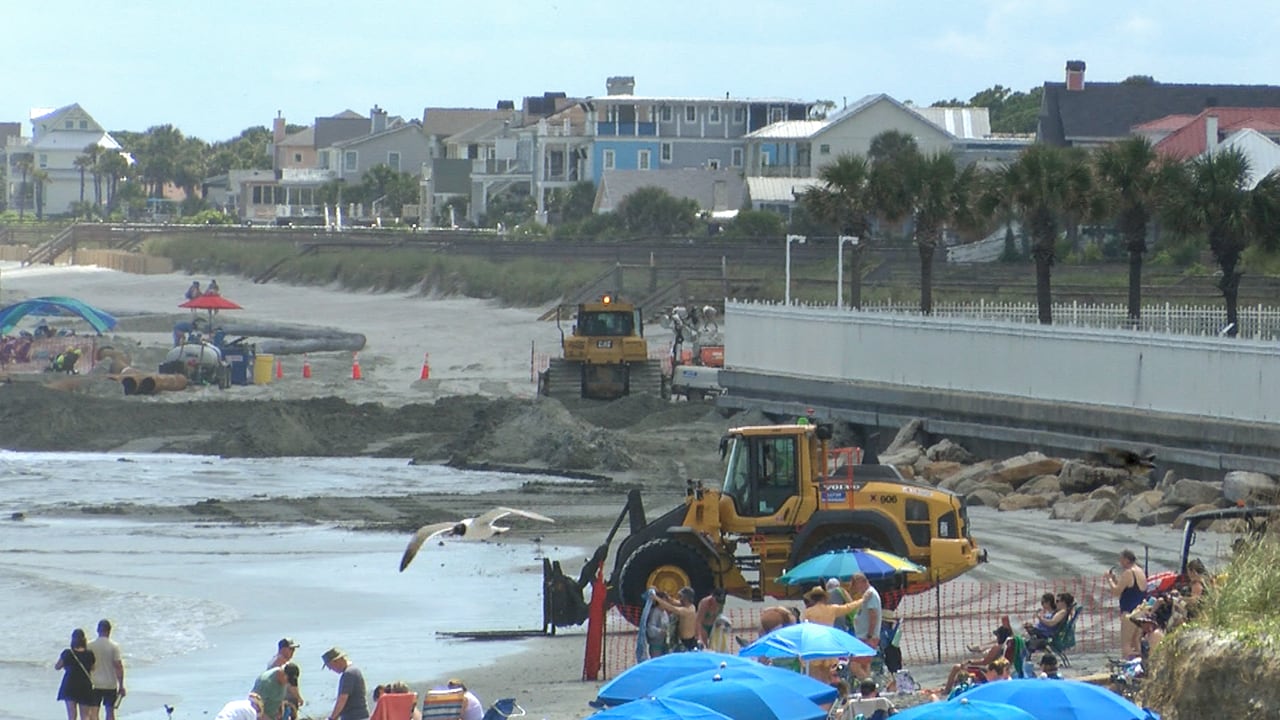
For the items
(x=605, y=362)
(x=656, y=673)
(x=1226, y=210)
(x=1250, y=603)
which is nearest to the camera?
(x=1250, y=603)

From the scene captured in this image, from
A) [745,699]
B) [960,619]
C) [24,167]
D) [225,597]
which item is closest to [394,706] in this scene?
[745,699]

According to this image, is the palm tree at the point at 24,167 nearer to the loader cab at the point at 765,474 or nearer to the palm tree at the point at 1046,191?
the palm tree at the point at 1046,191

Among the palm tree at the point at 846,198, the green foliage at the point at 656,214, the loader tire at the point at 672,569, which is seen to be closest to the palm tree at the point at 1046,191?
the palm tree at the point at 846,198

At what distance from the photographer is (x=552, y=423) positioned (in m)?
36.4

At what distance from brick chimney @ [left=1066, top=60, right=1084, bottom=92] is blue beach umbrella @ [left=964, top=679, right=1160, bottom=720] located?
243ft

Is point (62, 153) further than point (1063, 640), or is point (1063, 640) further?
point (62, 153)

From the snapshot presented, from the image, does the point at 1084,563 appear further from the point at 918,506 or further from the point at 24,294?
the point at 24,294

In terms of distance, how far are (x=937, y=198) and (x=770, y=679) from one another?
31.0 metres

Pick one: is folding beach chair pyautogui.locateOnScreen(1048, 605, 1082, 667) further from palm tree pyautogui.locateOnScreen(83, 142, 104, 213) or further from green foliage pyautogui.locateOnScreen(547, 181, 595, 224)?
palm tree pyautogui.locateOnScreen(83, 142, 104, 213)

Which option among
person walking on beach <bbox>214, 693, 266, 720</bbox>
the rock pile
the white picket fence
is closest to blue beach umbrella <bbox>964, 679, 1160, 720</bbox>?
person walking on beach <bbox>214, 693, 266, 720</bbox>

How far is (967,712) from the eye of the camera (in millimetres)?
11492

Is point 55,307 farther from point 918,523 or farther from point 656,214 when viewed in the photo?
point 656,214

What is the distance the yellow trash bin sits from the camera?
47.9 meters

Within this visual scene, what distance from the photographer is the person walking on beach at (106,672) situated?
1642cm
